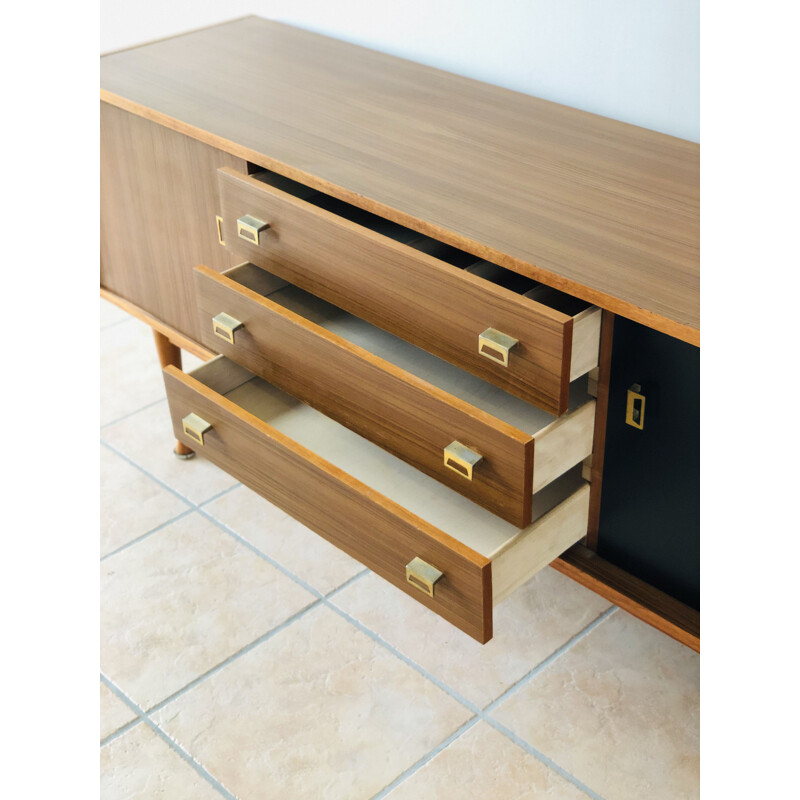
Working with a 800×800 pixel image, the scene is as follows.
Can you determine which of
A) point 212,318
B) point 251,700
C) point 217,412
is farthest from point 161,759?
point 212,318

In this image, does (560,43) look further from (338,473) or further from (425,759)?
(425,759)

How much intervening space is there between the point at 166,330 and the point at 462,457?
35.3 inches

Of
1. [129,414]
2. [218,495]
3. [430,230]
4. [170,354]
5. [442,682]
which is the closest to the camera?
[430,230]

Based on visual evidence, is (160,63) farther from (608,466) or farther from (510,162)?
(608,466)

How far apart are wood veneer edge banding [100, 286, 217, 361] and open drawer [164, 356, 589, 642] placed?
1.04 feet

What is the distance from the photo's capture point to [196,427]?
4.47 ft

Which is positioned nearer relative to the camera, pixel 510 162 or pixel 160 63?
pixel 510 162

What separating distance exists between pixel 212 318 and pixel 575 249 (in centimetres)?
56

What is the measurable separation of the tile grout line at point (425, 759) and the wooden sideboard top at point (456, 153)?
0.63m

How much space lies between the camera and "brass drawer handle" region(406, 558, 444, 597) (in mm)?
1126

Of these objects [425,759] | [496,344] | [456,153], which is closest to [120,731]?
[425,759]

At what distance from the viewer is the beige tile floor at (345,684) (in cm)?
129

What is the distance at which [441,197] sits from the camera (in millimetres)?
1263

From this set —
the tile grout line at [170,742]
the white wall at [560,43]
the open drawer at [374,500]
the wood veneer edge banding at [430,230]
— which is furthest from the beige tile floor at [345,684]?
the white wall at [560,43]
